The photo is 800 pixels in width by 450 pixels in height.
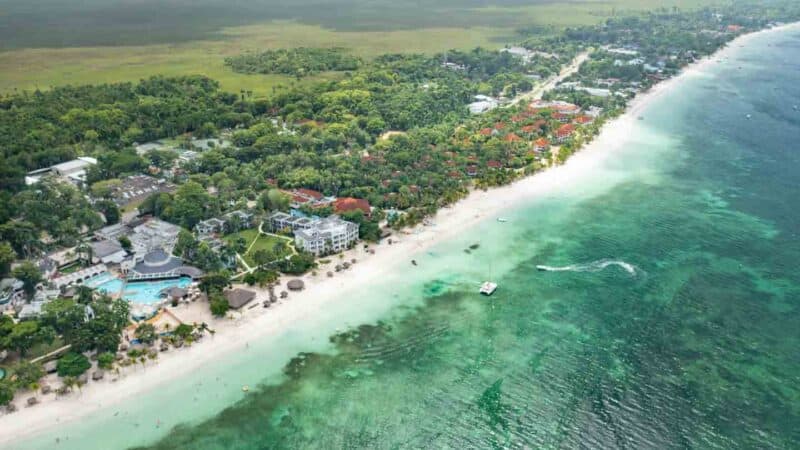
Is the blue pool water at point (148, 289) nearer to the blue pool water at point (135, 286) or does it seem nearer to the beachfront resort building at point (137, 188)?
the blue pool water at point (135, 286)

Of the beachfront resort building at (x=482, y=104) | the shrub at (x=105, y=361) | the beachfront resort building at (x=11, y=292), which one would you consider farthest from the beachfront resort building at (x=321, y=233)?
the beachfront resort building at (x=482, y=104)

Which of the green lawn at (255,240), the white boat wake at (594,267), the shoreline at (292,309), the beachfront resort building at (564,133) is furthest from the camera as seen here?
the beachfront resort building at (564,133)

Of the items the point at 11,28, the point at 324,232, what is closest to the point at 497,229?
the point at 324,232

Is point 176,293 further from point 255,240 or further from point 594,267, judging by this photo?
point 594,267

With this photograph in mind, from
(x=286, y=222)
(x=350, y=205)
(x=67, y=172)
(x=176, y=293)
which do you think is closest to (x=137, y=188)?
(x=67, y=172)

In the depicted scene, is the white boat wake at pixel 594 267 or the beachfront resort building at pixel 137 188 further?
the beachfront resort building at pixel 137 188

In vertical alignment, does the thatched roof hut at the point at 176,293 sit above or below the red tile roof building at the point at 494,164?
below
